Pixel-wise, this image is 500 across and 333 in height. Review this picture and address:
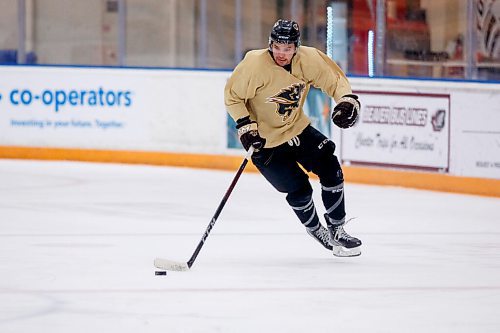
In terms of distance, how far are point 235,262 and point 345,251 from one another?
0.55 meters

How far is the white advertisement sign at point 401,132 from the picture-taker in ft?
29.0

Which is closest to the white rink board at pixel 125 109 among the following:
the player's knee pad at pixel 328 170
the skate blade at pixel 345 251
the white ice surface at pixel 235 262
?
the white ice surface at pixel 235 262

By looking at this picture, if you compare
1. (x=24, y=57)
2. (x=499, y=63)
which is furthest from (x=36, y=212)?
(x=24, y=57)

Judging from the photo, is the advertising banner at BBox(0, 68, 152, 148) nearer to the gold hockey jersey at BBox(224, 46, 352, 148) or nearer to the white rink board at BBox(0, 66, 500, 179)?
the white rink board at BBox(0, 66, 500, 179)

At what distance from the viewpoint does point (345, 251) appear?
5957mm

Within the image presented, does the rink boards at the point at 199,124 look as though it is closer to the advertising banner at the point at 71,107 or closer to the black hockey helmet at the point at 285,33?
the advertising banner at the point at 71,107

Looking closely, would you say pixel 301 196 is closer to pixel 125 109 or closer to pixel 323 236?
pixel 323 236

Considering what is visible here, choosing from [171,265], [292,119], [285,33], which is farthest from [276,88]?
[171,265]

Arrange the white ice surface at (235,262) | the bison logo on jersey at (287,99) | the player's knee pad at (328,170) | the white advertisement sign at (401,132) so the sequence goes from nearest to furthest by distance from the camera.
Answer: the white ice surface at (235,262) → the bison logo on jersey at (287,99) → the player's knee pad at (328,170) → the white advertisement sign at (401,132)

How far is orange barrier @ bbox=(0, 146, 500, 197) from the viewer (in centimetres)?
870

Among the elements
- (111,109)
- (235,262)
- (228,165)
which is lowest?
(235,262)

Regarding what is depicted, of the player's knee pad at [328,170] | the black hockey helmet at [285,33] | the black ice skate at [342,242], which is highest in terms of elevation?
the black hockey helmet at [285,33]

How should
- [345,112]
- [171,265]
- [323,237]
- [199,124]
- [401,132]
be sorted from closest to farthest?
[171,265] < [345,112] < [323,237] < [401,132] < [199,124]

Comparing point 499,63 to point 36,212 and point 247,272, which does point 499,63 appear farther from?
point 247,272
